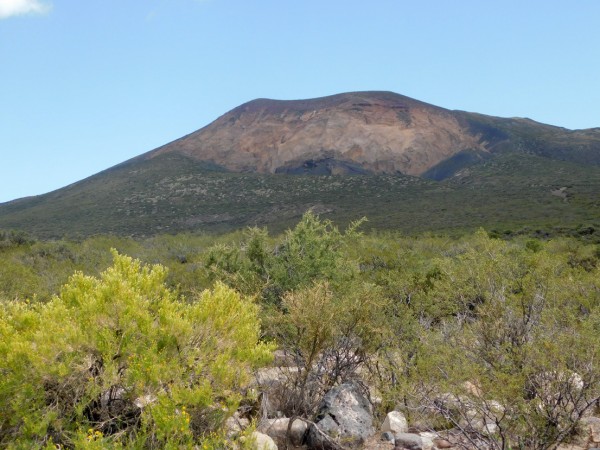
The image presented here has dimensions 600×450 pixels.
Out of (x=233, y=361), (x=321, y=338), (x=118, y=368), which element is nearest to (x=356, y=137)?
(x=321, y=338)

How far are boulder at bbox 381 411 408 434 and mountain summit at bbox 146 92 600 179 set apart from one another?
83.5m

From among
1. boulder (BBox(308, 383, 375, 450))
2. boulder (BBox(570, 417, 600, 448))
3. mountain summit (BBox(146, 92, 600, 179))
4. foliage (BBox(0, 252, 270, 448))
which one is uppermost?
mountain summit (BBox(146, 92, 600, 179))

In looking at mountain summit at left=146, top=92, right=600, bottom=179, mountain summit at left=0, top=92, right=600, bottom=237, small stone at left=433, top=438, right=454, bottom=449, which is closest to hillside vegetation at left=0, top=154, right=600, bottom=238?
mountain summit at left=0, top=92, right=600, bottom=237

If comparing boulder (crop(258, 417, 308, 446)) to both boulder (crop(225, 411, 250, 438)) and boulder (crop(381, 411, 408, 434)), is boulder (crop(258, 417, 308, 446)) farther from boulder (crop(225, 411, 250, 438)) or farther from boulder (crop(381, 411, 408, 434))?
boulder (crop(381, 411, 408, 434))

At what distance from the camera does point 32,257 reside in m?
30.5

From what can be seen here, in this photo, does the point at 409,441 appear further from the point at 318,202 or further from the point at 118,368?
the point at 318,202

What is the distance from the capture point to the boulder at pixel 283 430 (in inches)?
296

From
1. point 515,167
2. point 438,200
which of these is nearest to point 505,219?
point 438,200

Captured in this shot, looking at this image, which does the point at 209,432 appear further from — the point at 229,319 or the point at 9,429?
the point at 9,429

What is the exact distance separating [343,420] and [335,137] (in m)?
106

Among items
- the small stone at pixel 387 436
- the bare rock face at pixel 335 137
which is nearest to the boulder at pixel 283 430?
the small stone at pixel 387 436

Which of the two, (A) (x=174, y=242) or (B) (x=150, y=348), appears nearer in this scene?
(B) (x=150, y=348)

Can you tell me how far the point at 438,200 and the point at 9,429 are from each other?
180ft

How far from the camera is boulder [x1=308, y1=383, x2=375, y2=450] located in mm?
7469
